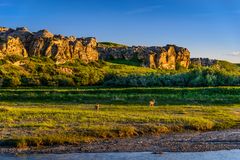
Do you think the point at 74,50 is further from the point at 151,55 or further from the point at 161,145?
the point at 161,145

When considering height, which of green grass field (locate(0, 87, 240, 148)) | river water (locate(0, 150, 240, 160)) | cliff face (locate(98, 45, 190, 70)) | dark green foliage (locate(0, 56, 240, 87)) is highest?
cliff face (locate(98, 45, 190, 70))

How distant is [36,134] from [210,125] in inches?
592

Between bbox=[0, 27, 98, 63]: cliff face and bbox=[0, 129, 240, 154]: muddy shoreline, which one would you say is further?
bbox=[0, 27, 98, 63]: cliff face

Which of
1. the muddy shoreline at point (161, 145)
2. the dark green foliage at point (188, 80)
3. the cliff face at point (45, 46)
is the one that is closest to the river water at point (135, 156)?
the muddy shoreline at point (161, 145)

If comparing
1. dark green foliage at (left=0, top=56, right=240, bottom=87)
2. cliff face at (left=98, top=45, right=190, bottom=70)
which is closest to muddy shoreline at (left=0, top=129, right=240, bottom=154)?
dark green foliage at (left=0, top=56, right=240, bottom=87)

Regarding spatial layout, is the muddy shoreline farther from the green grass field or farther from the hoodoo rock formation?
the hoodoo rock formation

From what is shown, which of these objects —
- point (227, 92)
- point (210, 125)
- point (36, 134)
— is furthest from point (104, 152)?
point (227, 92)

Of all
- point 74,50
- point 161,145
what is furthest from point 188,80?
point 74,50

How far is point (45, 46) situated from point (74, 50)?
11.4 meters

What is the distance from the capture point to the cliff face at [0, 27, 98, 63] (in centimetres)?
14225

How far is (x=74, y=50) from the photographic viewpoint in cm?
15975

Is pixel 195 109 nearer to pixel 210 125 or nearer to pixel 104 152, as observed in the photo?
pixel 210 125

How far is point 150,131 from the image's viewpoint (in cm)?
3616

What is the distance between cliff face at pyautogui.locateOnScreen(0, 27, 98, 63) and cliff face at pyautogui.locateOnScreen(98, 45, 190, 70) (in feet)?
19.3
